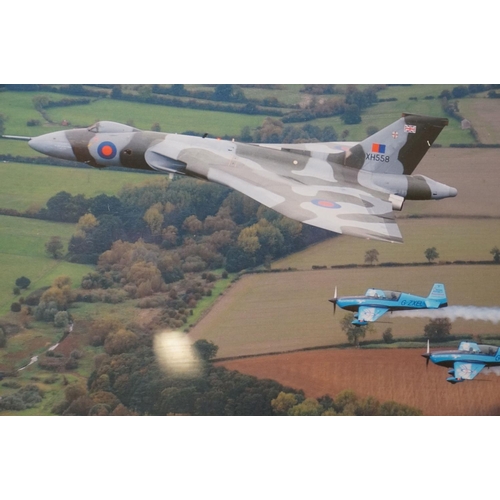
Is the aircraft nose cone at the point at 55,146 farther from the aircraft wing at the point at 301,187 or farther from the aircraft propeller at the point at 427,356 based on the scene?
the aircraft propeller at the point at 427,356

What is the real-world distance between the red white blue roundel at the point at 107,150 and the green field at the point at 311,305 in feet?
12.9

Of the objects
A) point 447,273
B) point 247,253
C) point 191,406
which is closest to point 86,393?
point 191,406

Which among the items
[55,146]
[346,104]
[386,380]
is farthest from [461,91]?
[55,146]

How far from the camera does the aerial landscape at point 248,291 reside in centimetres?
2317

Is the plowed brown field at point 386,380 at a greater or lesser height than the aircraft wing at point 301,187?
lesser

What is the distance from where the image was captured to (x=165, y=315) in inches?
920

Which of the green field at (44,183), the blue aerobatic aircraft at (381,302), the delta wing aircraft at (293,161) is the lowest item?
the blue aerobatic aircraft at (381,302)

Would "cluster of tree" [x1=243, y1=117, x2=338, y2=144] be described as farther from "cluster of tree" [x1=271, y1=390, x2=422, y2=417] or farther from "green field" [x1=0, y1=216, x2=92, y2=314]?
"cluster of tree" [x1=271, y1=390, x2=422, y2=417]

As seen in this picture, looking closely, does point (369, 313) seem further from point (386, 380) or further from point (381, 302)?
point (386, 380)

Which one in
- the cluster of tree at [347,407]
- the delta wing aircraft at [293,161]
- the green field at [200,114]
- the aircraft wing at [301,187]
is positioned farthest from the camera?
the green field at [200,114]

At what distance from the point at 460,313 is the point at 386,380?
7.11 ft

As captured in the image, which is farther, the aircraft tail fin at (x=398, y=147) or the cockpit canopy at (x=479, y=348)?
the cockpit canopy at (x=479, y=348)

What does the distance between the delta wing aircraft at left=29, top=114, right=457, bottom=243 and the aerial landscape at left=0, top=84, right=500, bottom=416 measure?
14 cm

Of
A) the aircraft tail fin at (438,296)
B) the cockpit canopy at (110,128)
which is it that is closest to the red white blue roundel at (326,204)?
the aircraft tail fin at (438,296)
